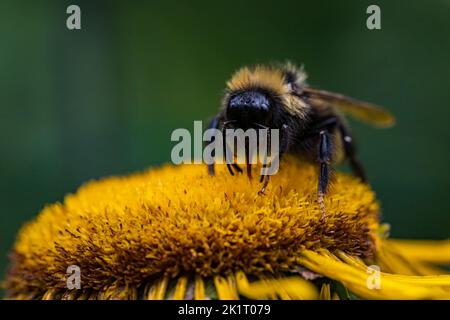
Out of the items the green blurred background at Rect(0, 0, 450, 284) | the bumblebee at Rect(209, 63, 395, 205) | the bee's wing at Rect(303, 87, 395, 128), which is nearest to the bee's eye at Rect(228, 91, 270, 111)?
the bumblebee at Rect(209, 63, 395, 205)

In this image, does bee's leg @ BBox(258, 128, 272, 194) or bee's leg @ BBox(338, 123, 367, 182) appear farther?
bee's leg @ BBox(338, 123, 367, 182)

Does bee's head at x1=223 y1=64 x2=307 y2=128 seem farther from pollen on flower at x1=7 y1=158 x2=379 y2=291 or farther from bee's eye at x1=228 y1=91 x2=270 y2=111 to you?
pollen on flower at x1=7 y1=158 x2=379 y2=291

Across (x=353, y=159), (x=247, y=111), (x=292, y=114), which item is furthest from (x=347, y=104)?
(x=247, y=111)

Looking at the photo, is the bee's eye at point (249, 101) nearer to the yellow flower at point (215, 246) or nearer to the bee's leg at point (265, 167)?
the bee's leg at point (265, 167)

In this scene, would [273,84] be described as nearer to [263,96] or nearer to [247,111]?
[263,96]

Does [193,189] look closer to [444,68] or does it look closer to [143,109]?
[444,68]
